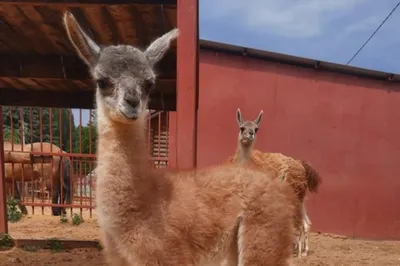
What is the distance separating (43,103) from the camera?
30.3ft

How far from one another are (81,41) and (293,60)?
10.0 m

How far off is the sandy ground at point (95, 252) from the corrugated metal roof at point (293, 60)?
4.25 meters

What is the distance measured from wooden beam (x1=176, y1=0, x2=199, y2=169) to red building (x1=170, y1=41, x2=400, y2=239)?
837cm

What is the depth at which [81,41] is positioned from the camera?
3.86 m

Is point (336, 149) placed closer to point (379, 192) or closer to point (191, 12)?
point (379, 192)

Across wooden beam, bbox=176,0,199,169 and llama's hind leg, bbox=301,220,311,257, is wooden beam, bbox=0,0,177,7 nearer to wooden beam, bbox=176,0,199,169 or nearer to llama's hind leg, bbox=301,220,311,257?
wooden beam, bbox=176,0,199,169

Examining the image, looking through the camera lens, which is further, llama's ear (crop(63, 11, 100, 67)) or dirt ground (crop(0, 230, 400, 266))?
dirt ground (crop(0, 230, 400, 266))

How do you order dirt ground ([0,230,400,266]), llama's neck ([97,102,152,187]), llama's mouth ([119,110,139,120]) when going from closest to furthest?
llama's mouth ([119,110,139,120]) < llama's neck ([97,102,152,187]) < dirt ground ([0,230,400,266])

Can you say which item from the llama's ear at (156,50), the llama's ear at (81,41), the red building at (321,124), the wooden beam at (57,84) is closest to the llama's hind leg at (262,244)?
the llama's ear at (156,50)

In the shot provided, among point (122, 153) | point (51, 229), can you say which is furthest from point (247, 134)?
point (122, 153)

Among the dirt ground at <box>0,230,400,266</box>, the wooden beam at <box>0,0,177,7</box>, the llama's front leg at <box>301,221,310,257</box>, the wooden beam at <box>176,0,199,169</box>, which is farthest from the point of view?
the llama's front leg at <box>301,221,310,257</box>

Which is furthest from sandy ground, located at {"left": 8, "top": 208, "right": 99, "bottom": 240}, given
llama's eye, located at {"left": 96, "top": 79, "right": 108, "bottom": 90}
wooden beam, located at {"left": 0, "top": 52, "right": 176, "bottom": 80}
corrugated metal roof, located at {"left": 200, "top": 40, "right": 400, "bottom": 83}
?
llama's eye, located at {"left": 96, "top": 79, "right": 108, "bottom": 90}

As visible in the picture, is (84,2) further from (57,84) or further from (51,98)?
(51,98)

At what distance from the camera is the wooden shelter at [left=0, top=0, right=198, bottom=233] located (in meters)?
4.79
